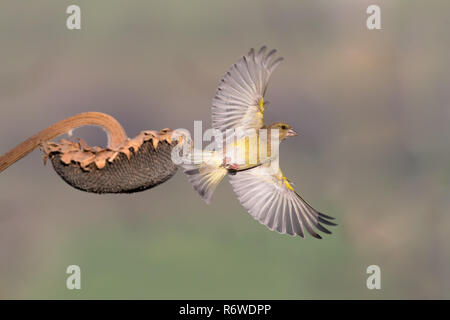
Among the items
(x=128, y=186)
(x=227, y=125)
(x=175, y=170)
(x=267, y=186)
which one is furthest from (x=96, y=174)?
(x=267, y=186)

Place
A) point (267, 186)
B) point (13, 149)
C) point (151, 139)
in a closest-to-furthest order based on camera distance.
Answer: point (151, 139) < point (13, 149) < point (267, 186)

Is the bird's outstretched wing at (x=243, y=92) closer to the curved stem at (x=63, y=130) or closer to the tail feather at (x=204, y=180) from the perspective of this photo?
the tail feather at (x=204, y=180)

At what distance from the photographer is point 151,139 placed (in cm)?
277

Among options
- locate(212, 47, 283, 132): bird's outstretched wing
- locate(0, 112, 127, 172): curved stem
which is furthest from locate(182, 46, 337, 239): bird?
locate(0, 112, 127, 172): curved stem

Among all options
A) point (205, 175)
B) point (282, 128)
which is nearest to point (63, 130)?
point (205, 175)

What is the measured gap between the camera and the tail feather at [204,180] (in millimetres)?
2891

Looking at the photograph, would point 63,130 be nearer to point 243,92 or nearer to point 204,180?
point 204,180

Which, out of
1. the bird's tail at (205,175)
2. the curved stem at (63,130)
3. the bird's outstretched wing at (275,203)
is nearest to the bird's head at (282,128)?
the bird's outstretched wing at (275,203)

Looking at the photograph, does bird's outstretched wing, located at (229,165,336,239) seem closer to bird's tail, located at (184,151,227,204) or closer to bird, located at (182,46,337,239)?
bird, located at (182,46,337,239)

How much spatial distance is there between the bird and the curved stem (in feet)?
1.30

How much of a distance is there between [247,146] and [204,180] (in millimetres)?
272

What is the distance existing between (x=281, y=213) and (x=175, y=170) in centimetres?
62

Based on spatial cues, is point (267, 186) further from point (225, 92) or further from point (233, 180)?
point (225, 92)

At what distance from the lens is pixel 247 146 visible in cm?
295
